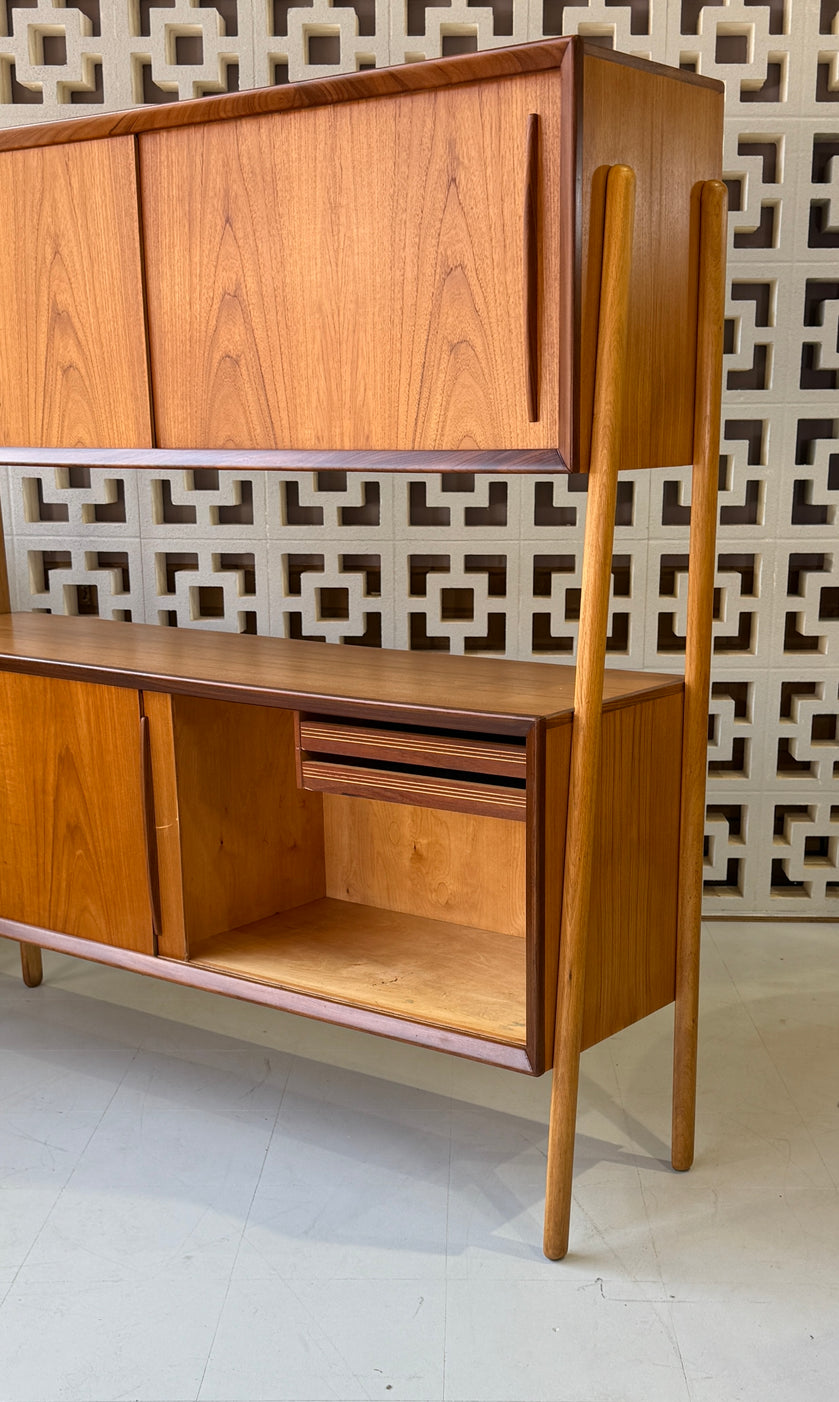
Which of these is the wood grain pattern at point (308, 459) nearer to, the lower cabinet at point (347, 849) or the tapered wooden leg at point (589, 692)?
the tapered wooden leg at point (589, 692)

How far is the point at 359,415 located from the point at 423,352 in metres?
0.15

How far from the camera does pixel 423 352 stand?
76.7 inches

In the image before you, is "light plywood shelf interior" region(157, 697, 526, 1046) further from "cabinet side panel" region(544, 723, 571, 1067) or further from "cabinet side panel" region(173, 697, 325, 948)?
"cabinet side panel" region(544, 723, 571, 1067)

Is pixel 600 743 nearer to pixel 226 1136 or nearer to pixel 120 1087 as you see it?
pixel 226 1136

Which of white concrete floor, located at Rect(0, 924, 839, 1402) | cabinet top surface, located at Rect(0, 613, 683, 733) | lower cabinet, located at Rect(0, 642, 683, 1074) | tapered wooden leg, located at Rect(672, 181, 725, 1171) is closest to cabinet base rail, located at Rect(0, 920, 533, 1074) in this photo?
lower cabinet, located at Rect(0, 642, 683, 1074)

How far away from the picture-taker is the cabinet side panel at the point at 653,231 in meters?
1.79

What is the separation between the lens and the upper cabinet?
180 centimetres

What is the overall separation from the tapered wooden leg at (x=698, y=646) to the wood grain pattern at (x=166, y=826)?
2.94 ft

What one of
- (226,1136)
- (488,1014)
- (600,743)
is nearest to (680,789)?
(600,743)

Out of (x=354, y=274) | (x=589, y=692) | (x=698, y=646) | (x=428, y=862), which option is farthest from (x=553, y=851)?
(x=354, y=274)

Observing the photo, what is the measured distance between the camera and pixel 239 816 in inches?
99.0

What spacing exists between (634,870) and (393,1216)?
0.69m

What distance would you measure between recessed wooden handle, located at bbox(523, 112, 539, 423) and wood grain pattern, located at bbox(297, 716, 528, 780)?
1.60 ft

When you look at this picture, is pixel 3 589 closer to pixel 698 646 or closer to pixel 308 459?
pixel 308 459
